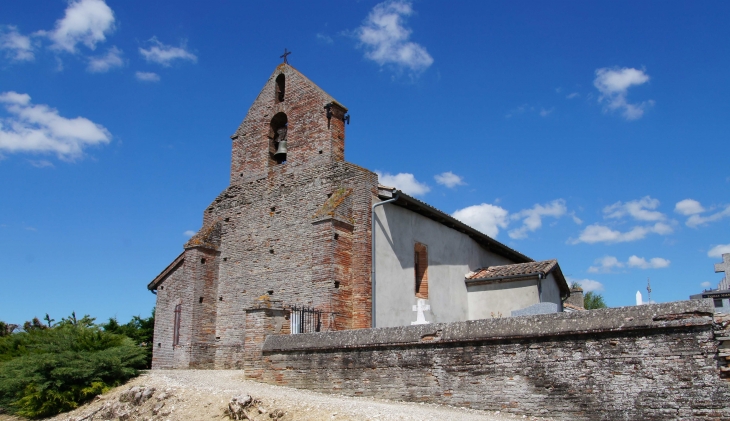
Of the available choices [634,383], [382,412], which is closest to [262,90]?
[382,412]

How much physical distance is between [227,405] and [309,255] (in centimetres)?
632

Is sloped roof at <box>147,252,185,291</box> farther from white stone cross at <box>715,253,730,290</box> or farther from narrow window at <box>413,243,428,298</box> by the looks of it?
white stone cross at <box>715,253,730,290</box>

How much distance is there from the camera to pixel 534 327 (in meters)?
8.81

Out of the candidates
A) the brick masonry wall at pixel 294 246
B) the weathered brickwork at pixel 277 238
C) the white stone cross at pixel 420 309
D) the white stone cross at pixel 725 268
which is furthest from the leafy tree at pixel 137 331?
the white stone cross at pixel 725 268

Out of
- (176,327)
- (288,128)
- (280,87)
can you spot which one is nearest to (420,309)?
(288,128)

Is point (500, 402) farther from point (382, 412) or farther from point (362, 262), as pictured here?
point (362, 262)

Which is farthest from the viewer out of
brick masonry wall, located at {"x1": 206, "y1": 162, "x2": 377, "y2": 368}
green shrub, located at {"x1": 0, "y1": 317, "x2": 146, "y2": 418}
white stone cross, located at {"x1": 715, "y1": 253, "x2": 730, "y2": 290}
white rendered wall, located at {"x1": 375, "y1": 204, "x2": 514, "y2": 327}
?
white stone cross, located at {"x1": 715, "y1": 253, "x2": 730, "y2": 290}

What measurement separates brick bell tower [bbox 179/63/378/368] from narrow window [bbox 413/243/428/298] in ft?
9.44

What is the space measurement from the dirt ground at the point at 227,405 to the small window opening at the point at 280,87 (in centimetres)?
946

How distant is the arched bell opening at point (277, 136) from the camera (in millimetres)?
18641

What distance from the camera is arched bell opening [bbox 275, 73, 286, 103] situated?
1928 centimetres

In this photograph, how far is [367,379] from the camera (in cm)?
1037

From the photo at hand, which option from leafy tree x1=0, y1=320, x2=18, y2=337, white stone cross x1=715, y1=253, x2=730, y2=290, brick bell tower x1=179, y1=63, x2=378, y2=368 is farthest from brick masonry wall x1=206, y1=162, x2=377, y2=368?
white stone cross x1=715, y1=253, x2=730, y2=290

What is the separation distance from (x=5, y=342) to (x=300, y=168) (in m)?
9.42
